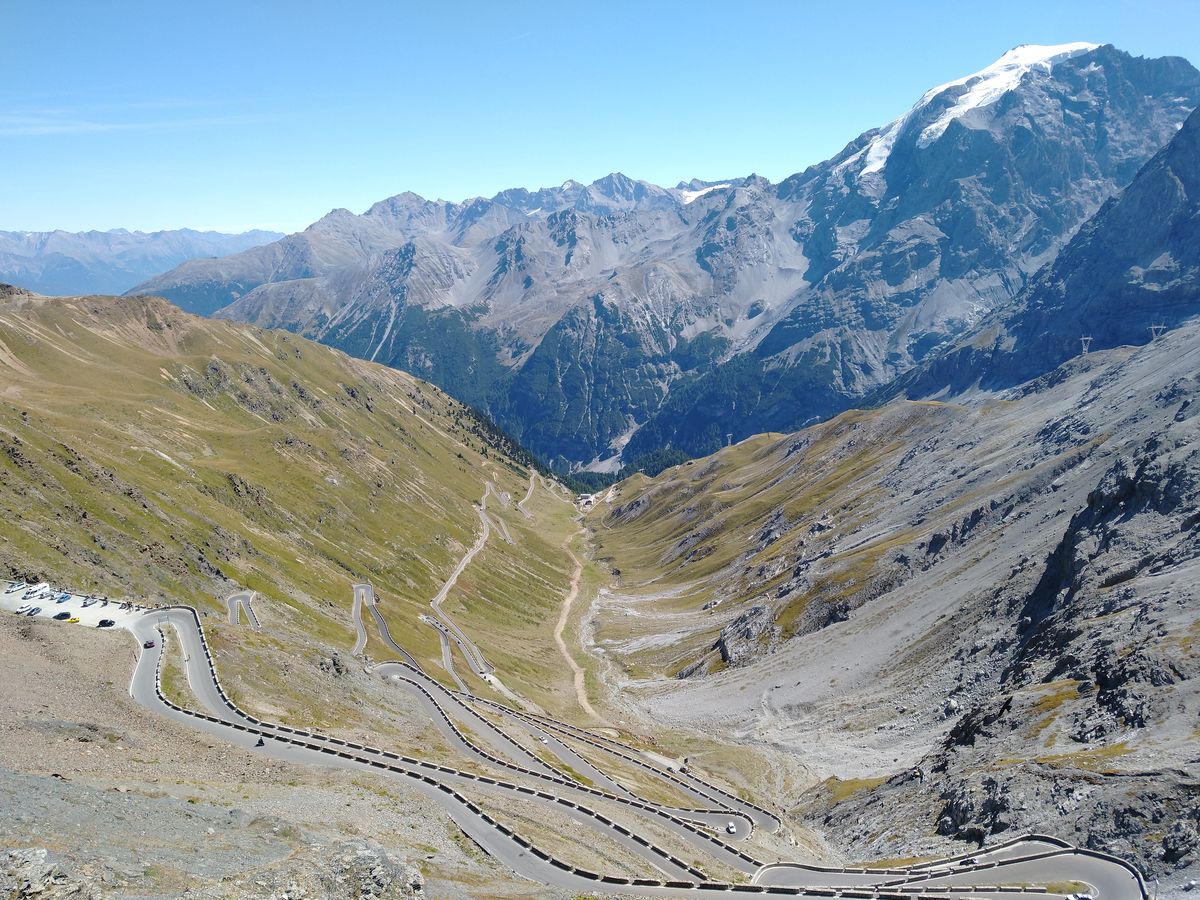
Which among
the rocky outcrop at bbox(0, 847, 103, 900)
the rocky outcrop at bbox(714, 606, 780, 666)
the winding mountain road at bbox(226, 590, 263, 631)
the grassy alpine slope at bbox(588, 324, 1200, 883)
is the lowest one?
the rocky outcrop at bbox(714, 606, 780, 666)

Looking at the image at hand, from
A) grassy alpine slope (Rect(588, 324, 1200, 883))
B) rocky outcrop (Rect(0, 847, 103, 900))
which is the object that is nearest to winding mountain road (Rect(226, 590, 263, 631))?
grassy alpine slope (Rect(588, 324, 1200, 883))

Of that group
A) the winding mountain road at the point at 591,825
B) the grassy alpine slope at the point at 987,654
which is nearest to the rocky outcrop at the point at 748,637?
the grassy alpine slope at the point at 987,654

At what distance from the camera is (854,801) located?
90375 millimetres

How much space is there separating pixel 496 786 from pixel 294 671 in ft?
97.0

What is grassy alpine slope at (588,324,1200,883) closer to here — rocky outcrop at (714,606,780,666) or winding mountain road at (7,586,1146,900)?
rocky outcrop at (714,606,780,666)

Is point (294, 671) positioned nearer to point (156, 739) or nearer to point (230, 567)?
point (156, 739)

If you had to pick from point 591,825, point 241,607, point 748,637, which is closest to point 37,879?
point 591,825

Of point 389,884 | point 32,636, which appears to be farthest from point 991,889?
point 32,636

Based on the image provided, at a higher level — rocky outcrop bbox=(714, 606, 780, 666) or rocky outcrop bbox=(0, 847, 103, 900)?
rocky outcrop bbox=(0, 847, 103, 900)

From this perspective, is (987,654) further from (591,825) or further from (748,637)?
(591,825)

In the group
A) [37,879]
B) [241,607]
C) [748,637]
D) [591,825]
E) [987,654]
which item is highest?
[37,879]

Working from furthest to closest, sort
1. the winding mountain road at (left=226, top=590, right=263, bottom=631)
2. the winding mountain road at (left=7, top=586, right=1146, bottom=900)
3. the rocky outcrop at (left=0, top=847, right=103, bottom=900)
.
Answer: the winding mountain road at (left=226, top=590, right=263, bottom=631)
the winding mountain road at (left=7, top=586, right=1146, bottom=900)
the rocky outcrop at (left=0, top=847, right=103, bottom=900)

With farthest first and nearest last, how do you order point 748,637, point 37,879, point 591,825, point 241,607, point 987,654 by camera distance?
point 748,637 < point 987,654 < point 241,607 < point 591,825 < point 37,879

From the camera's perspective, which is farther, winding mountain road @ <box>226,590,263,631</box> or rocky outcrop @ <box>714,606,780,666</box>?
rocky outcrop @ <box>714,606,780,666</box>
